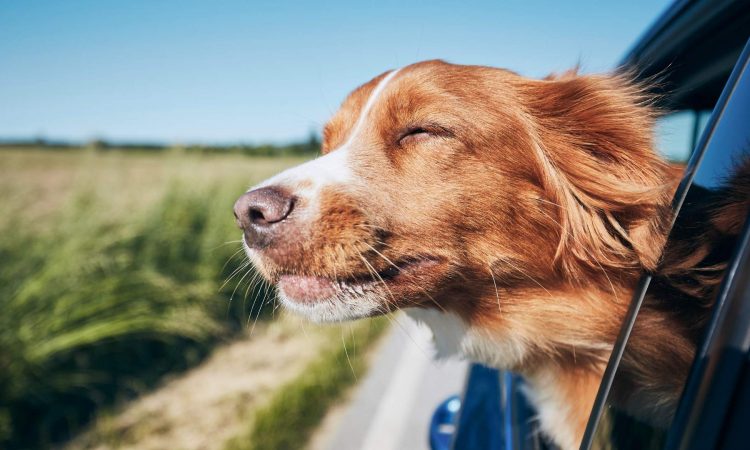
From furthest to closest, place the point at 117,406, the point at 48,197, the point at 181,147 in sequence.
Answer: the point at 181,147 → the point at 48,197 → the point at 117,406

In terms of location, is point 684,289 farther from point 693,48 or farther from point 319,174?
point 693,48

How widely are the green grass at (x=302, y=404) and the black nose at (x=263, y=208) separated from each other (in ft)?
5.73

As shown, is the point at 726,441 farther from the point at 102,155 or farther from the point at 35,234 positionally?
the point at 102,155

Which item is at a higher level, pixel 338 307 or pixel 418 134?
pixel 418 134

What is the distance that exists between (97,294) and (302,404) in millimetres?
2320

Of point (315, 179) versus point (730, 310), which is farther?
point (315, 179)

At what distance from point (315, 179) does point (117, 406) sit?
13.1 feet

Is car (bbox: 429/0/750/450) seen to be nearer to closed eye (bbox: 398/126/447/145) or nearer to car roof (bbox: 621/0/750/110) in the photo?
car roof (bbox: 621/0/750/110)

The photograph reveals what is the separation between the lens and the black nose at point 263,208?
1.71 m

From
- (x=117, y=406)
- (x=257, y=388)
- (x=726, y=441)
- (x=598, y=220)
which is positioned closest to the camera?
(x=726, y=441)

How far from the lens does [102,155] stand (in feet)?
22.8

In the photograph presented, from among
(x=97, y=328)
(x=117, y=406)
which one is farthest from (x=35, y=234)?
(x=117, y=406)

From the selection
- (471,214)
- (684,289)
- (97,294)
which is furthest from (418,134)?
(97,294)

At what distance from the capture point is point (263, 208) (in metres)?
1.71
